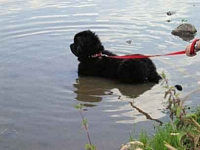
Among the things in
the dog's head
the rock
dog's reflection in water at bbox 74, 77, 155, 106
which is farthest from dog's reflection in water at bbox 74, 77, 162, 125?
the rock

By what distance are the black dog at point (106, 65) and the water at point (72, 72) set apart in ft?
0.57

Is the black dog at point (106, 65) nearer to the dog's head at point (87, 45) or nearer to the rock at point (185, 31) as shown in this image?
the dog's head at point (87, 45)

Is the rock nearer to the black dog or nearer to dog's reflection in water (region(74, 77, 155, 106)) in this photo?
the black dog

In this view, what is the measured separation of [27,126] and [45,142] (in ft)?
2.07

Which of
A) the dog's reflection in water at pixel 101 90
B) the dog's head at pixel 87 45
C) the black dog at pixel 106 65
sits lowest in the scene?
the dog's reflection in water at pixel 101 90

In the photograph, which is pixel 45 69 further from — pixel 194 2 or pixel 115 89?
pixel 194 2

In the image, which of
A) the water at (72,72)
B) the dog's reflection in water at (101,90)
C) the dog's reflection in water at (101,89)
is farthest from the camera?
the dog's reflection in water at (101,89)

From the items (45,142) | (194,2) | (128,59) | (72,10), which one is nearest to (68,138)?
(45,142)

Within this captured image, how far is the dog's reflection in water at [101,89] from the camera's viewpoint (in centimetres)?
707

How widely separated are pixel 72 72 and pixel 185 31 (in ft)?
11.9

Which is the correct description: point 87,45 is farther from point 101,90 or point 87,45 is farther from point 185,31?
point 185,31

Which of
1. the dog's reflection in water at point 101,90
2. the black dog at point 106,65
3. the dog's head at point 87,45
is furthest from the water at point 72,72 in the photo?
the dog's head at point 87,45

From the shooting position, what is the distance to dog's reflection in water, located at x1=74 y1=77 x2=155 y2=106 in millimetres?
7072

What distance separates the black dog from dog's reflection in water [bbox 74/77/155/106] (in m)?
0.13
